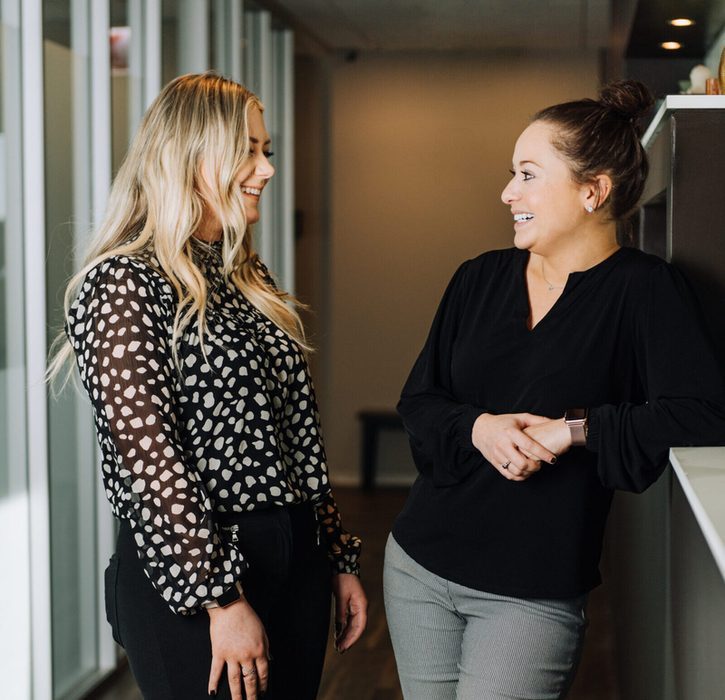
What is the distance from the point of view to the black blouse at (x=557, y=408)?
149 centimetres

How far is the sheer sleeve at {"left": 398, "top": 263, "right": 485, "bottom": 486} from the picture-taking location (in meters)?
1.65

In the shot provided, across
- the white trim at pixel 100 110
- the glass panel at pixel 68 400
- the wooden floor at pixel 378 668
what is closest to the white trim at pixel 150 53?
the white trim at pixel 100 110

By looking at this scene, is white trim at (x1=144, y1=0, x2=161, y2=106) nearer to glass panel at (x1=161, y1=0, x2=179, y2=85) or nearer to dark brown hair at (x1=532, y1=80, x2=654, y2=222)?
glass panel at (x1=161, y1=0, x2=179, y2=85)

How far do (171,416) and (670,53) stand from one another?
313 centimetres

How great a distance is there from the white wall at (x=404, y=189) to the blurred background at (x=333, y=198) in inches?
0.5

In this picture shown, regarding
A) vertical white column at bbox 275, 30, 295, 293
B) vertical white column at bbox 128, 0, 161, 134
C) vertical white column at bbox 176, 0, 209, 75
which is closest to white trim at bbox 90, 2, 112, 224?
vertical white column at bbox 128, 0, 161, 134

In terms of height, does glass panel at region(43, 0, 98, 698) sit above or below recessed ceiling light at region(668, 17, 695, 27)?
below

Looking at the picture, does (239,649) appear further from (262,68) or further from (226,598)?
(262,68)

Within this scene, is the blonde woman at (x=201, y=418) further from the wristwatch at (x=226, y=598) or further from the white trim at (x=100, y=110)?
the white trim at (x=100, y=110)

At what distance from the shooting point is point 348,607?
1.82 m

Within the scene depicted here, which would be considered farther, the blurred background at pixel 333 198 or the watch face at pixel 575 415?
the blurred background at pixel 333 198

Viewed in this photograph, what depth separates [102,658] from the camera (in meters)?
3.45

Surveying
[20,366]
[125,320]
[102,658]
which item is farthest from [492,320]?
[102,658]

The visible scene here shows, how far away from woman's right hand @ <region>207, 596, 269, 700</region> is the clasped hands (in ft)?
1.45
